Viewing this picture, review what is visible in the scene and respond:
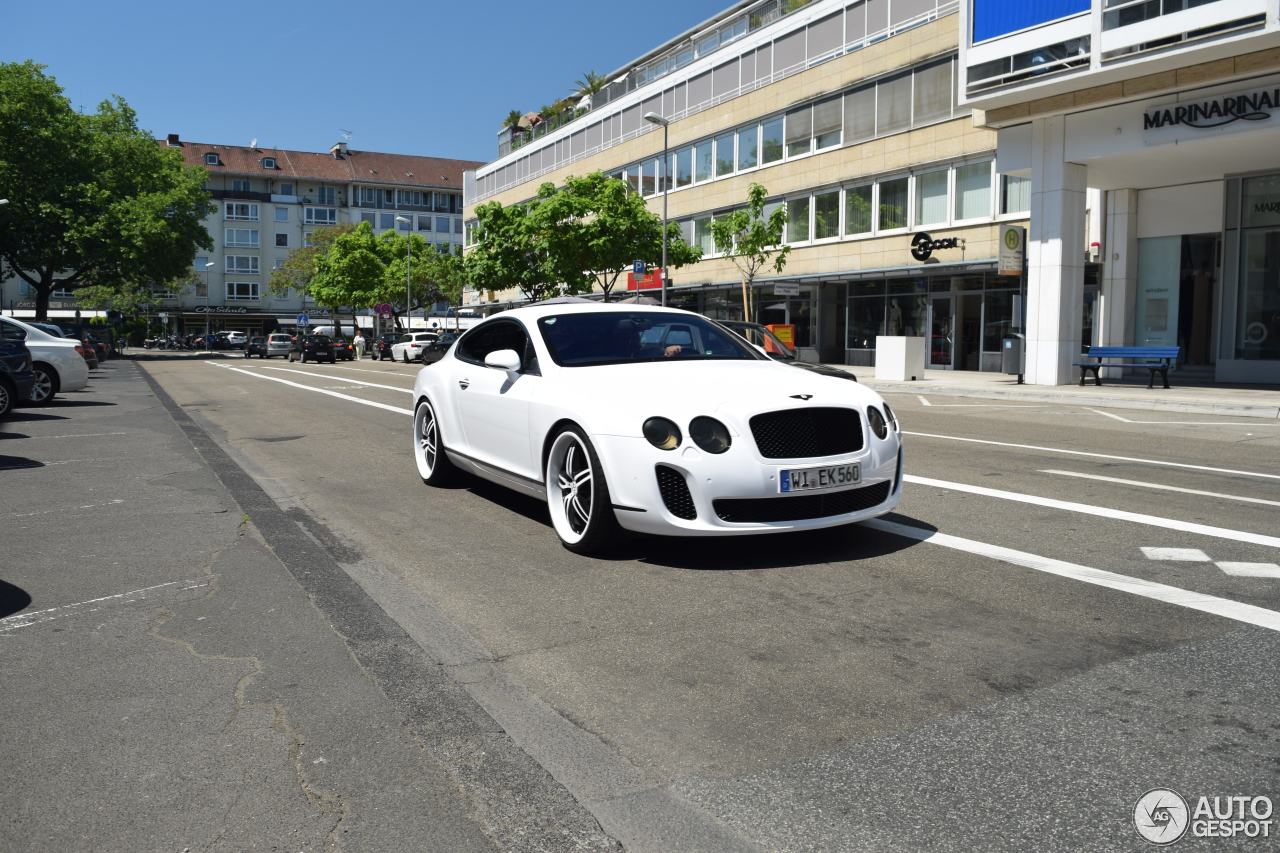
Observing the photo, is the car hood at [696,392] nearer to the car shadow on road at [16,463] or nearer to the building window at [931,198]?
the car shadow on road at [16,463]

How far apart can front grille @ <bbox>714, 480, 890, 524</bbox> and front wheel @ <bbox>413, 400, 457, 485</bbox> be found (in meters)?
3.59

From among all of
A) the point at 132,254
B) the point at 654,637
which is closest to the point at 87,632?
the point at 654,637

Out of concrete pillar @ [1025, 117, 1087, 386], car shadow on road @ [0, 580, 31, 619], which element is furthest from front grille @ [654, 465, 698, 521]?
concrete pillar @ [1025, 117, 1087, 386]

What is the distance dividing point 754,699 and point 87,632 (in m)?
2.97

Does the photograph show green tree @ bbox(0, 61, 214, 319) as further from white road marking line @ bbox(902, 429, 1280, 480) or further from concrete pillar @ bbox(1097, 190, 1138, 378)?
white road marking line @ bbox(902, 429, 1280, 480)

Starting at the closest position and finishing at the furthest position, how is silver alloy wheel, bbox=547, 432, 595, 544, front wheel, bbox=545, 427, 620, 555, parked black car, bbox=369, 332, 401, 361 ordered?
front wheel, bbox=545, 427, 620, 555
silver alloy wheel, bbox=547, 432, 595, 544
parked black car, bbox=369, 332, 401, 361

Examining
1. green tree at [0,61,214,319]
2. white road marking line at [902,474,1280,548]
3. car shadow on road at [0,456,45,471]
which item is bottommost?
car shadow on road at [0,456,45,471]

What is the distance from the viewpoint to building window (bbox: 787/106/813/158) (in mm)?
38409

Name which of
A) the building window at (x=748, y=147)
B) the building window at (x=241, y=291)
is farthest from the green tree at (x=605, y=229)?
the building window at (x=241, y=291)

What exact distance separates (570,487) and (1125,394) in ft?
57.7

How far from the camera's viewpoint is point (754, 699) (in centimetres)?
371

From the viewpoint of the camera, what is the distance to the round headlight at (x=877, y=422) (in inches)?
232

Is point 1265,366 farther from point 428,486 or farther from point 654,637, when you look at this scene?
point 654,637

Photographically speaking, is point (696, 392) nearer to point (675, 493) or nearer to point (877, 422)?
point (675, 493)
